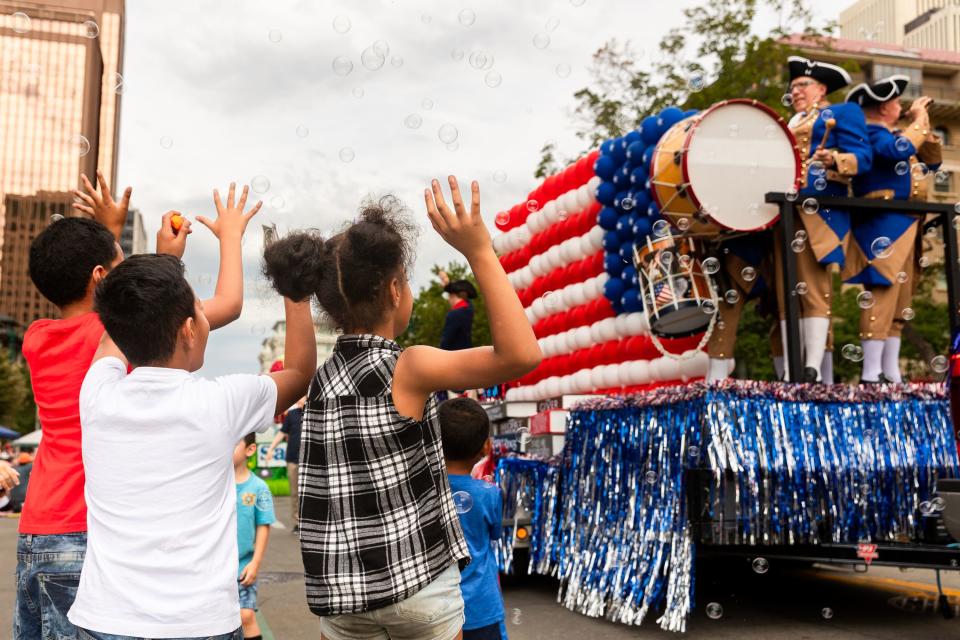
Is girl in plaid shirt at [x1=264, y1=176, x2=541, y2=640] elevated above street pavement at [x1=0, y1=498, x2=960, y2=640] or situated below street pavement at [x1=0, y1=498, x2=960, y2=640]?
above

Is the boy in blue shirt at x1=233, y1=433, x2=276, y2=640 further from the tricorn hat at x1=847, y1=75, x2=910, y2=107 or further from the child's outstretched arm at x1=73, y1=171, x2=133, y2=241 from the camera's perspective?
the tricorn hat at x1=847, y1=75, x2=910, y2=107

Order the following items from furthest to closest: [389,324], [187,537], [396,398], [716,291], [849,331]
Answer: [849,331] < [716,291] < [389,324] < [396,398] < [187,537]

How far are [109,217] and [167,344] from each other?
35.3 inches

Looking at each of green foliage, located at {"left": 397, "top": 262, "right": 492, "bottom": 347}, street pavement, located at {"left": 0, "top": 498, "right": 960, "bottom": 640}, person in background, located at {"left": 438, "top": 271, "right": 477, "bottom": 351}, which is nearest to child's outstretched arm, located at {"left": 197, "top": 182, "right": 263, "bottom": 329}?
street pavement, located at {"left": 0, "top": 498, "right": 960, "bottom": 640}

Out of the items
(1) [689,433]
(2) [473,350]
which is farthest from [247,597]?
(2) [473,350]

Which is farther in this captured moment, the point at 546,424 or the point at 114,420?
the point at 546,424

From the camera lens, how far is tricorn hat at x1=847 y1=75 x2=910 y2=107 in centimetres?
607

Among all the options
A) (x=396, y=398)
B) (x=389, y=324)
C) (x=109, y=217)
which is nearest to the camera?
(x=396, y=398)

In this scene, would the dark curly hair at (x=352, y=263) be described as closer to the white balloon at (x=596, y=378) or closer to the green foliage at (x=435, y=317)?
the white balloon at (x=596, y=378)

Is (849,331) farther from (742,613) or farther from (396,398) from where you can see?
(396,398)

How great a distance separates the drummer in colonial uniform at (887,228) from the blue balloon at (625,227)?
150cm

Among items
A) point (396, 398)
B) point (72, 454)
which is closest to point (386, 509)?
point (396, 398)

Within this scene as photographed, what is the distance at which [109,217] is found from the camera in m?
2.81

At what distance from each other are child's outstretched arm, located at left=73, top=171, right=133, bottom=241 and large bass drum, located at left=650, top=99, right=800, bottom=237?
359cm
